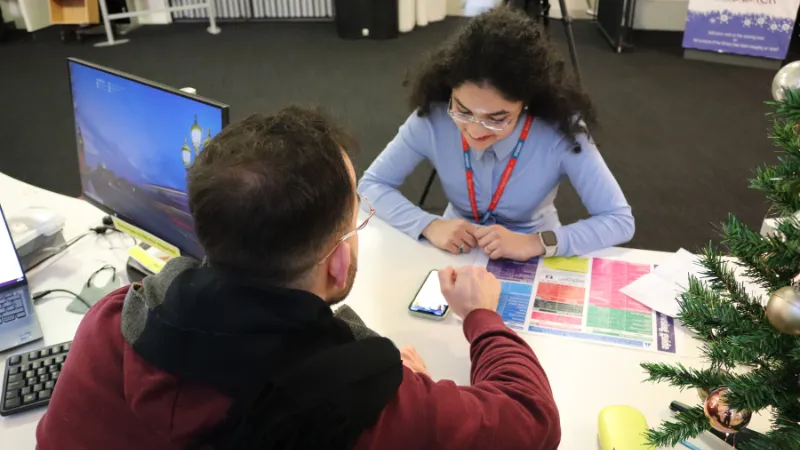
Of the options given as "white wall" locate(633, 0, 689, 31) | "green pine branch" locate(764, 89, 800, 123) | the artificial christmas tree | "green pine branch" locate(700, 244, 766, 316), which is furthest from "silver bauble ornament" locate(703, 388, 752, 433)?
"white wall" locate(633, 0, 689, 31)

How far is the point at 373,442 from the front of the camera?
2.55ft

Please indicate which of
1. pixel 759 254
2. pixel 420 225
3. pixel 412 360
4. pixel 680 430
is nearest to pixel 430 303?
pixel 412 360

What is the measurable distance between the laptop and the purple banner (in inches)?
182

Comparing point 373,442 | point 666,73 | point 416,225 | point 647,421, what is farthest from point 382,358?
point 666,73

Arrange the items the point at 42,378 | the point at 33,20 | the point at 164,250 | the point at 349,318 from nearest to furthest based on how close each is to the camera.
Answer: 1. the point at 349,318
2. the point at 42,378
3. the point at 164,250
4. the point at 33,20

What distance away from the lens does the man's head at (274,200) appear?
74 cm

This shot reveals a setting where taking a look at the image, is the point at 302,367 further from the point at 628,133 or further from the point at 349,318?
the point at 628,133

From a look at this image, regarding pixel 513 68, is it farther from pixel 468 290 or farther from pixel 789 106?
pixel 789 106

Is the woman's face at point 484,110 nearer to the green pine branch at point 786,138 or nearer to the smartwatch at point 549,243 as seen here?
the smartwatch at point 549,243

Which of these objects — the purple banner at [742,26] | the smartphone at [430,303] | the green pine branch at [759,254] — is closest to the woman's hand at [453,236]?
the smartphone at [430,303]

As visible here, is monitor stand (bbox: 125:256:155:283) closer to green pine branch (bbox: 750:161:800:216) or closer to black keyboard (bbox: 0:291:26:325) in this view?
black keyboard (bbox: 0:291:26:325)

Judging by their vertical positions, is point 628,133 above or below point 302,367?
below

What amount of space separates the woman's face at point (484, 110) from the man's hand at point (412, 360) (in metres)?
0.65

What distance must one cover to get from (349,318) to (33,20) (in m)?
5.78
